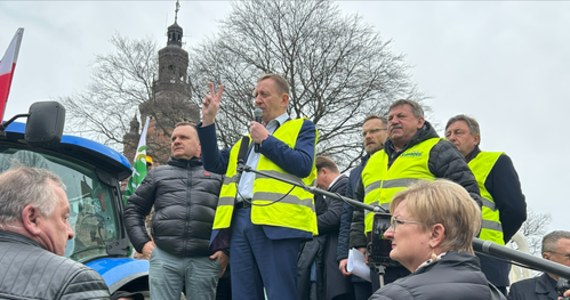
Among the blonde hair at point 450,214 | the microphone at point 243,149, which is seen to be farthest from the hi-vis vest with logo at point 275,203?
the blonde hair at point 450,214

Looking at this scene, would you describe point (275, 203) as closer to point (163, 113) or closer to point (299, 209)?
point (299, 209)

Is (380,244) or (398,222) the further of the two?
(380,244)

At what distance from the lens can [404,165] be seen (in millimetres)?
4355

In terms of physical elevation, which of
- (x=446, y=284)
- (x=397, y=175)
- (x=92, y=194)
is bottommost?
(x=446, y=284)

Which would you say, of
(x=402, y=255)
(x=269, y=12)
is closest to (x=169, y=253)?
(x=402, y=255)

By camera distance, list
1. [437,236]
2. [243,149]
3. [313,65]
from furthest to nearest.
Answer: [313,65] < [243,149] < [437,236]

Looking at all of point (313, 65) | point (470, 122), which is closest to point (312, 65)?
point (313, 65)

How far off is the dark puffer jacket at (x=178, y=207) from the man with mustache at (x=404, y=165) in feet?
4.24

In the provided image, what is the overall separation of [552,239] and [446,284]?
10.6ft

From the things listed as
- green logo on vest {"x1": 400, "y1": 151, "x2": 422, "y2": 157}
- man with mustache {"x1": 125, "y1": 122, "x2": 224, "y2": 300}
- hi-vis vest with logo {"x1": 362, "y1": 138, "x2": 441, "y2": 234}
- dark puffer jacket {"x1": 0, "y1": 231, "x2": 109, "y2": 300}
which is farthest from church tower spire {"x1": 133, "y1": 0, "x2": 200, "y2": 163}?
dark puffer jacket {"x1": 0, "y1": 231, "x2": 109, "y2": 300}

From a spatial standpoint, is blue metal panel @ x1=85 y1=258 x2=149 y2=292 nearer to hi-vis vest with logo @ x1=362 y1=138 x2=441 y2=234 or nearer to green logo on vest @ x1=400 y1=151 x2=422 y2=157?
hi-vis vest with logo @ x1=362 y1=138 x2=441 y2=234

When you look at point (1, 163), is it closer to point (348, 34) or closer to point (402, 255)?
point (402, 255)

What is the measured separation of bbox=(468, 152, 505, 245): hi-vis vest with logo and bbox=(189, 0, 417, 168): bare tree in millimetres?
18833

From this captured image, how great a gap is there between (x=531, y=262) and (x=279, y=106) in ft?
9.14
